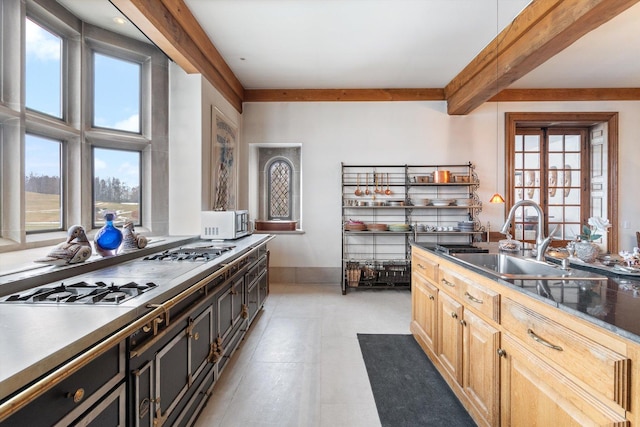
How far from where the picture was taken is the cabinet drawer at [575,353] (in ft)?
2.68

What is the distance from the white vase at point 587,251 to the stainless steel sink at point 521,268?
24cm

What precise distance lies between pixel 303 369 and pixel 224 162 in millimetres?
2667

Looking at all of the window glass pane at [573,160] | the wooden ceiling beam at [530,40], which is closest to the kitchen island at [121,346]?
the wooden ceiling beam at [530,40]

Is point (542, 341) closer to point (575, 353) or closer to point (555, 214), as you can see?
point (575, 353)

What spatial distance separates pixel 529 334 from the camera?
3.90 feet

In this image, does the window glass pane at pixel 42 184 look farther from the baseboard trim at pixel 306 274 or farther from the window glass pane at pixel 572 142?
the window glass pane at pixel 572 142

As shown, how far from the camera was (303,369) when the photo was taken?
2203 millimetres

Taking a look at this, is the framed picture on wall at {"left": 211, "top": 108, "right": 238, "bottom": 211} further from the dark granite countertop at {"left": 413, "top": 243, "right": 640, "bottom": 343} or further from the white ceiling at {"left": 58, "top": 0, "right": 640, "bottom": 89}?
the dark granite countertop at {"left": 413, "top": 243, "right": 640, "bottom": 343}

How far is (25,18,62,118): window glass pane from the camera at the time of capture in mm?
2021

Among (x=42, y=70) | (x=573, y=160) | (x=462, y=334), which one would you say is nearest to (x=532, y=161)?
(x=573, y=160)

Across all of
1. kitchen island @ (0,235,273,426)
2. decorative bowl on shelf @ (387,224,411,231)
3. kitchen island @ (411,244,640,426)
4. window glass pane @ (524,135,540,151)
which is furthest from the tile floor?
window glass pane @ (524,135,540,151)

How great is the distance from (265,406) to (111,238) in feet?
4.74

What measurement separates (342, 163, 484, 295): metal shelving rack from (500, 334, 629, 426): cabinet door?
3.08 metres

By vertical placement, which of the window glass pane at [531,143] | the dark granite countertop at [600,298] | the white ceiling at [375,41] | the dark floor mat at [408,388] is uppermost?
the white ceiling at [375,41]
